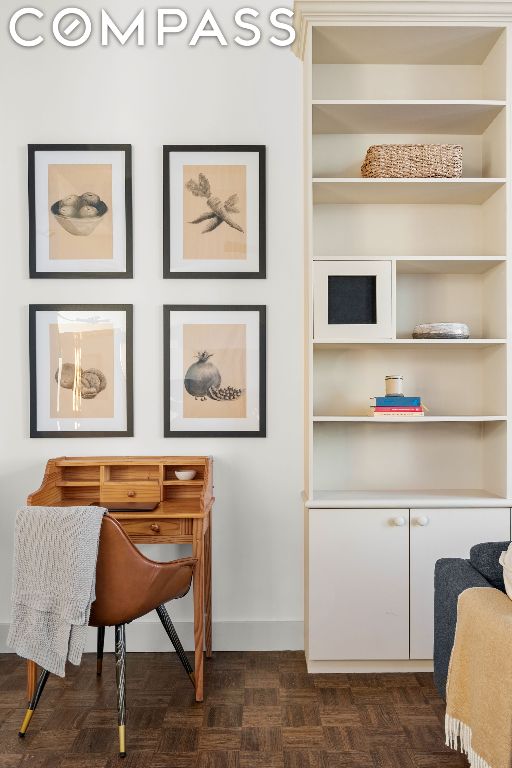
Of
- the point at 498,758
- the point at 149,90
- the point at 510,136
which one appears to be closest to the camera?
the point at 498,758

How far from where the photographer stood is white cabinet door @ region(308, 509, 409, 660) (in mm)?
2787

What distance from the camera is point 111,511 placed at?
265 centimetres

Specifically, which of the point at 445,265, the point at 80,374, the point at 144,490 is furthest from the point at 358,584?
the point at 80,374

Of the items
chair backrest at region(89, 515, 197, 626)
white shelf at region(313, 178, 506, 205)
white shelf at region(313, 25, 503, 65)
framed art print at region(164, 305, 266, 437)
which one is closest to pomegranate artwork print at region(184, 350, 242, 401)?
framed art print at region(164, 305, 266, 437)

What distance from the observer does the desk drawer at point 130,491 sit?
9.67 feet

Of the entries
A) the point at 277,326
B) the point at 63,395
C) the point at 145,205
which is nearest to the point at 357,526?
the point at 277,326

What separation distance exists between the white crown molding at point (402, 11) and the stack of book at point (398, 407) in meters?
1.58

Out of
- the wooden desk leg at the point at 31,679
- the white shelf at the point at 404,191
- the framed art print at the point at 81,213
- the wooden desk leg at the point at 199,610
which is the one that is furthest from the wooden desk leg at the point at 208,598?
the white shelf at the point at 404,191

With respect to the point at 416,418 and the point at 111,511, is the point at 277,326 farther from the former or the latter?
the point at 111,511

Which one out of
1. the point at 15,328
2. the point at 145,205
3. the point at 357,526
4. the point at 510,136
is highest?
the point at 510,136

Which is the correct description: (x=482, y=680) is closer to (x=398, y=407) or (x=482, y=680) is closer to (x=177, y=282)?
(x=398, y=407)

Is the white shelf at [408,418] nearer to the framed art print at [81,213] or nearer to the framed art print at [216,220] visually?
the framed art print at [216,220]

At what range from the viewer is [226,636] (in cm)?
311

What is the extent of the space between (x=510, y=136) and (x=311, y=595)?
2129 mm
